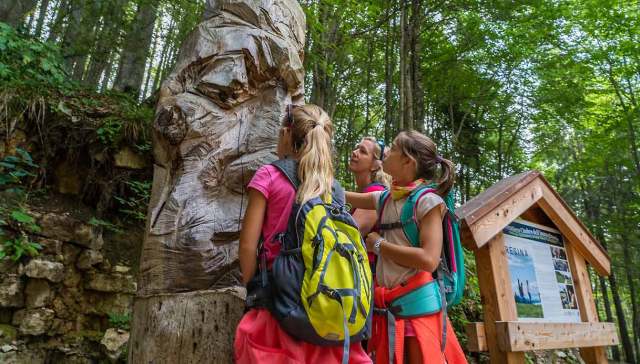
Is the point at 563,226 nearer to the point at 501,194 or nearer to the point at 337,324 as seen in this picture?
the point at 501,194

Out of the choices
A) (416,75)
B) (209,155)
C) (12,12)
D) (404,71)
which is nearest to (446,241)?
(209,155)

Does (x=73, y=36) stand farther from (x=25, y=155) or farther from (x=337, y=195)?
(x=337, y=195)

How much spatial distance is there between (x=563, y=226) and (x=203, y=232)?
10.2 ft

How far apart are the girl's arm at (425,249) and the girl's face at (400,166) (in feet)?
0.91

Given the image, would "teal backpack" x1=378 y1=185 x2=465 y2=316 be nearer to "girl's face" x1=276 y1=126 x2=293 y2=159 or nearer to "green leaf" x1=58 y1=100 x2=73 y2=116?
"girl's face" x1=276 y1=126 x2=293 y2=159

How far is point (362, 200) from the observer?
2.37m

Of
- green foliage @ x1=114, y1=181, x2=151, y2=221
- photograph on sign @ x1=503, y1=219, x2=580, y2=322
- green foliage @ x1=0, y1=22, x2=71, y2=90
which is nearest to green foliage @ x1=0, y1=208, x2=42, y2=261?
green foliage @ x1=114, y1=181, x2=151, y2=221

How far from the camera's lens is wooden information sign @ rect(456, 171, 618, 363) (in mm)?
2818

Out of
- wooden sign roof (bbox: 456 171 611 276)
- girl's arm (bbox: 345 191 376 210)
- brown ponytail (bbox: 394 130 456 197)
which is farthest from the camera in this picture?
wooden sign roof (bbox: 456 171 611 276)

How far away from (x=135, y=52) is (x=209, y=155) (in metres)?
6.01

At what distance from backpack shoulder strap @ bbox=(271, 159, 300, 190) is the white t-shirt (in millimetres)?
666

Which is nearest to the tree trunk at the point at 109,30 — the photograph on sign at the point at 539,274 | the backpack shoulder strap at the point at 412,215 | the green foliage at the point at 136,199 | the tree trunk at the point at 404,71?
the green foliage at the point at 136,199

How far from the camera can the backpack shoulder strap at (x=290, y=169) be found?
5.66ft

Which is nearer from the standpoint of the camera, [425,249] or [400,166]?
[425,249]
